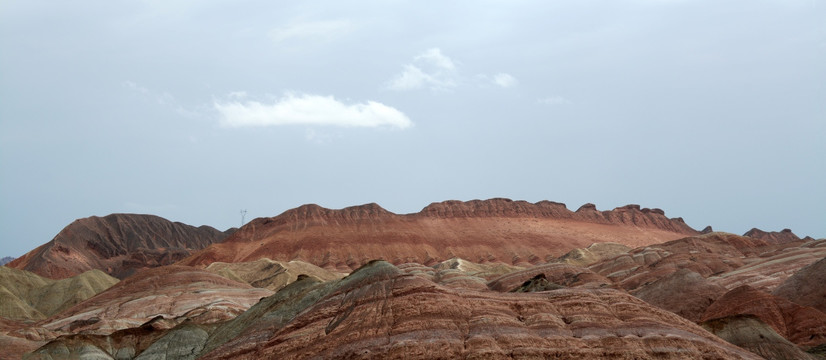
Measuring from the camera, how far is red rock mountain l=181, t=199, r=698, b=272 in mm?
160625

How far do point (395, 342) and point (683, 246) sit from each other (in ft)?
343

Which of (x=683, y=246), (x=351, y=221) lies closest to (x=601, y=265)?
(x=683, y=246)

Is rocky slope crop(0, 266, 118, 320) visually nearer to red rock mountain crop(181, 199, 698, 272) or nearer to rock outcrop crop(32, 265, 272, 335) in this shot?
red rock mountain crop(181, 199, 698, 272)

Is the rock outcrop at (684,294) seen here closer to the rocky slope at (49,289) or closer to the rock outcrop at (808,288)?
the rock outcrop at (808,288)

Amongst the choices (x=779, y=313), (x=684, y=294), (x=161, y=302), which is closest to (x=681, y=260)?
(x=684, y=294)

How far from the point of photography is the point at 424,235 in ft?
566

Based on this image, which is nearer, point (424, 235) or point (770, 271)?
point (770, 271)

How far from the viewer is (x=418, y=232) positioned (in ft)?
570

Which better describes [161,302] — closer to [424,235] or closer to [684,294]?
[684,294]

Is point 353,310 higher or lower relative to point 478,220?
lower

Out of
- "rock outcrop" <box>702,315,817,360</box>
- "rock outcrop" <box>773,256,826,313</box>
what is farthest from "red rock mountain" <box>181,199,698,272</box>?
"rock outcrop" <box>702,315,817,360</box>

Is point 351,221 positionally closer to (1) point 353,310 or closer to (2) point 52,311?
(2) point 52,311

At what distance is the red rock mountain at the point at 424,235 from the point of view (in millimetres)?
160625

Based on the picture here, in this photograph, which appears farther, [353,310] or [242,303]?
[242,303]
